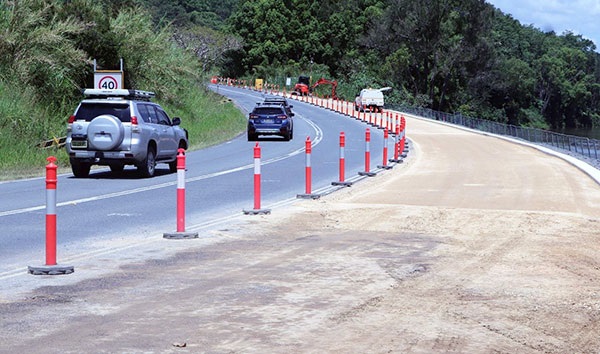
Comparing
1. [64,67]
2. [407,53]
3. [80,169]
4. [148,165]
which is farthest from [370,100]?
[80,169]

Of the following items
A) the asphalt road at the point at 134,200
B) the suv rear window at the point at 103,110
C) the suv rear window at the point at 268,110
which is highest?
the suv rear window at the point at 103,110

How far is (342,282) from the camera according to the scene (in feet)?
31.3

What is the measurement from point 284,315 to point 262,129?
35000 mm

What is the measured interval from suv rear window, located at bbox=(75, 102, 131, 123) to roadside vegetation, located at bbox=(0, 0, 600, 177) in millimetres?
2712

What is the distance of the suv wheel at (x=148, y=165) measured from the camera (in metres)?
23.1

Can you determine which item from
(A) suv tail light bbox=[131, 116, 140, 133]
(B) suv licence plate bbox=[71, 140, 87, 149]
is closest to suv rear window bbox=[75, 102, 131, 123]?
(A) suv tail light bbox=[131, 116, 140, 133]

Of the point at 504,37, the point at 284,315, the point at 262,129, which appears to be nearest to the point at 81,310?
the point at 284,315

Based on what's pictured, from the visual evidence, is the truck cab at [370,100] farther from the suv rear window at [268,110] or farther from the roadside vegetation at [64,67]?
the suv rear window at [268,110]

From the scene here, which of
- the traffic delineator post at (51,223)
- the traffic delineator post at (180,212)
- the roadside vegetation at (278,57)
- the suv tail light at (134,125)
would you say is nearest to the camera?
the traffic delineator post at (51,223)

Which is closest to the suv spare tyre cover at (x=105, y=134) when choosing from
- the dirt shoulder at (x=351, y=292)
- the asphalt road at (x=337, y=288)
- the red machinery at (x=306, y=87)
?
the asphalt road at (x=337, y=288)

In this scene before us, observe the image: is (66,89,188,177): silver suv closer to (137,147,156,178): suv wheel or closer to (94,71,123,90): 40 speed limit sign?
(137,147,156,178): suv wheel

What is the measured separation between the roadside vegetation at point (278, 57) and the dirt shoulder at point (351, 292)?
43.3 ft

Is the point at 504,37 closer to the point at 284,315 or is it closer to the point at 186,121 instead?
the point at 186,121

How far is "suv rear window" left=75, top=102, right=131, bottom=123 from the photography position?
Answer: 74.8 ft
